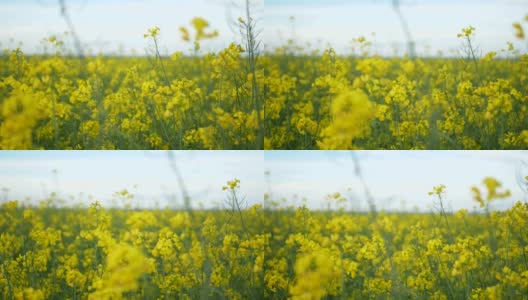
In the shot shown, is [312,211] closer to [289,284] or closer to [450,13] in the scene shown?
[289,284]

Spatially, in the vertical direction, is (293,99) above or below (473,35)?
below

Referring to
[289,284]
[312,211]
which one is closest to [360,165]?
[312,211]

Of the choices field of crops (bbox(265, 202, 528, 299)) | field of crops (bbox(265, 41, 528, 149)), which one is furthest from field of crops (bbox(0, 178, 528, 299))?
field of crops (bbox(265, 41, 528, 149))

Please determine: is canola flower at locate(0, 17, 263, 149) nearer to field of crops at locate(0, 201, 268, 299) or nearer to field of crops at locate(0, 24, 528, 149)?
field of crops at locate(0, 24, 528, 149)

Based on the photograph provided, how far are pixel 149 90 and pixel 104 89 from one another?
18 centimetres

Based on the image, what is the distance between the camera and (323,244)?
2.61m

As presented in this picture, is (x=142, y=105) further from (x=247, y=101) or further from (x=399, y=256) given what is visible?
(x=399, y=256)

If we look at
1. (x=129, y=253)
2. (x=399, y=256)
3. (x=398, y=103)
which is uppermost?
(x=398, y=103)

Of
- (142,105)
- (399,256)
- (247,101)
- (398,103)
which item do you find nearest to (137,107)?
(142,105)

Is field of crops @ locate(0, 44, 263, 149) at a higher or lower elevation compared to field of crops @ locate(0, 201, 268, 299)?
higher

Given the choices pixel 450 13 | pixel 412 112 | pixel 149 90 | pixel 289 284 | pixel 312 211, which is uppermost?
pixel 450 13

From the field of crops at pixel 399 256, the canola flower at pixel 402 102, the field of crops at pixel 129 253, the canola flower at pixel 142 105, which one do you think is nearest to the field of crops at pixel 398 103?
the canola flower at pixel 402 102

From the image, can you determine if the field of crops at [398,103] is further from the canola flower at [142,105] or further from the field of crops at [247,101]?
the canola flower at [142,105]

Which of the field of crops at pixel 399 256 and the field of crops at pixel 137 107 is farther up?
the field of crops at pixel 137 107
